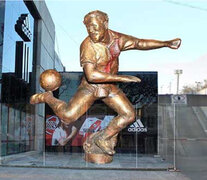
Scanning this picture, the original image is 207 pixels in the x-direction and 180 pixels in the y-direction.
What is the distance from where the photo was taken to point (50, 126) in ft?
27.4

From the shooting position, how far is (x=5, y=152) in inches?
262

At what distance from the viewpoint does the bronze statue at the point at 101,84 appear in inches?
168

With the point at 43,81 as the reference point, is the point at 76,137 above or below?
below

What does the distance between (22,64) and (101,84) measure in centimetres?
344

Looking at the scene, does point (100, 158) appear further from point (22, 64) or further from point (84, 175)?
point (22, 64)

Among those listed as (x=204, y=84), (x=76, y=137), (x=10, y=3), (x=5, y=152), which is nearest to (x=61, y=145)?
(x=76, y=137)

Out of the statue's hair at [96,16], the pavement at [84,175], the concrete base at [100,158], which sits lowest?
the pavement at [84,175]

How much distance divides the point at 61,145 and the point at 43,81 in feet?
13.6

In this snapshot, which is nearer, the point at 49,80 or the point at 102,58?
the point at 102,58

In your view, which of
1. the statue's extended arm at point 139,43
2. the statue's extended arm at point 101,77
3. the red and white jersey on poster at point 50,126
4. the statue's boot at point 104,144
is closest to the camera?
the statue's extended arm at point 101,77

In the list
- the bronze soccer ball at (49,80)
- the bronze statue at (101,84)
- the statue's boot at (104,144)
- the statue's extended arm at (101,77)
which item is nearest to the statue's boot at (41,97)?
the bronze statue at (101,84)

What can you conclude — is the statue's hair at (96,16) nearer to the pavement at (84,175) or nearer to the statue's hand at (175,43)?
the statue's hand at (175,43)

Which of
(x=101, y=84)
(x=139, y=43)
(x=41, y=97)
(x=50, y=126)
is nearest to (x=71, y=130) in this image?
(x=50, y=126)

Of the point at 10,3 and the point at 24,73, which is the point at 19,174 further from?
the point at 10,3
